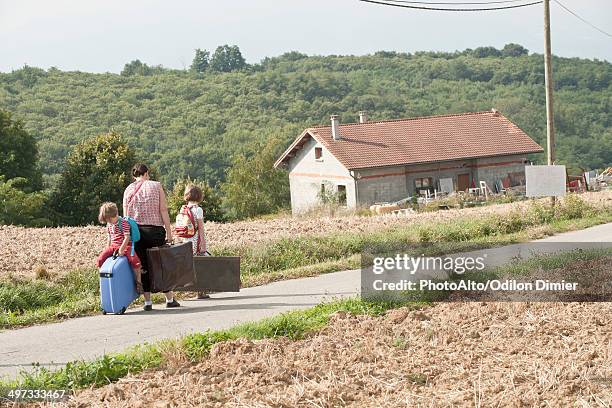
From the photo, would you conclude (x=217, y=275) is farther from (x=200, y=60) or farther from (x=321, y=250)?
(x=200, y=60)

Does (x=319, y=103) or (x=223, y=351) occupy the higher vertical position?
(x=319, y=103)

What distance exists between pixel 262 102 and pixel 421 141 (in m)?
69.6

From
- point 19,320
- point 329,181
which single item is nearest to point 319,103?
point 329,181

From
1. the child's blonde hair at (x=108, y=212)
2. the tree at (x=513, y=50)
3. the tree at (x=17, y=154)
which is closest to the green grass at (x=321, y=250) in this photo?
the child's blonde hair at (x=108, y=212)

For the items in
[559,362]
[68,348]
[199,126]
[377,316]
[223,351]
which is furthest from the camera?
[199,126]

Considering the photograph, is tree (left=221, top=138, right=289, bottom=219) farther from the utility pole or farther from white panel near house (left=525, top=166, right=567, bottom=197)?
white panel near house (left=525, top=166, right=567, bottom=197)

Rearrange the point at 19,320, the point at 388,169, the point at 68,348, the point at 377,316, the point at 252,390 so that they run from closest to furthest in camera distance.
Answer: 1. the point at 252,390
2. the point at 68,348
3. the point at 377,316
4. the point at 19,320
5. the point at 388,169

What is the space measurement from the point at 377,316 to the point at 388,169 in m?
43.8

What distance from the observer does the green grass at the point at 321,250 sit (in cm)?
1245

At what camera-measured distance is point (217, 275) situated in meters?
12.6

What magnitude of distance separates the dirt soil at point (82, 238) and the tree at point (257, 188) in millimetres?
50061

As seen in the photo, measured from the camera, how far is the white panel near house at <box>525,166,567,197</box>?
2330cm

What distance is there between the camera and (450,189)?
5525 cm

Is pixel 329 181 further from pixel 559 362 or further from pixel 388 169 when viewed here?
pixel 559 362
